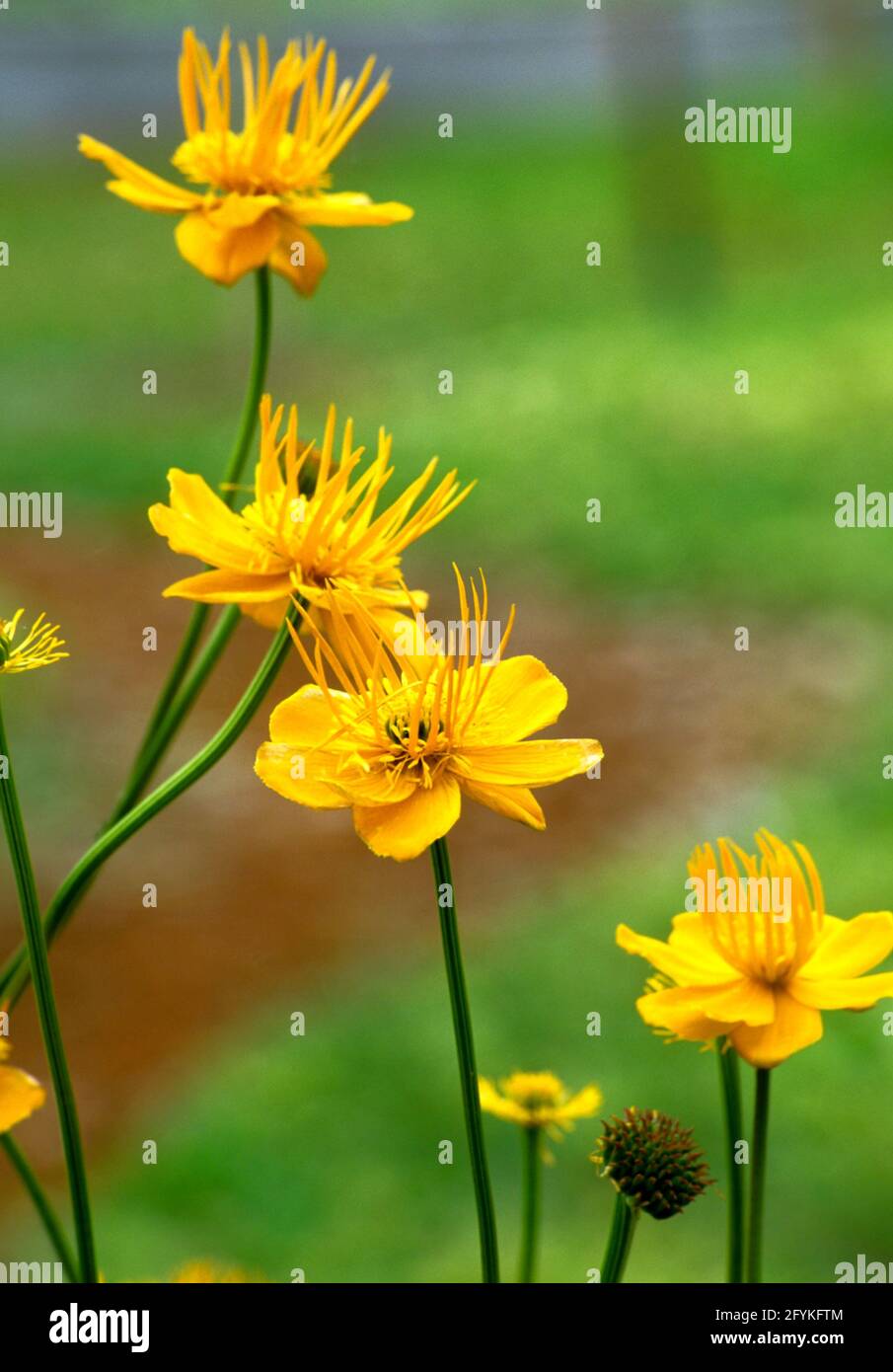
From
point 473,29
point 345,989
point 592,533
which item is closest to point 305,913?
point 345,989

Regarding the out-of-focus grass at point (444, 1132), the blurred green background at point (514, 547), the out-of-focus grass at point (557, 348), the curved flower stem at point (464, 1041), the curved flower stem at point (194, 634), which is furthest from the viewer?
the out-of-focus grass at point (557, 348)

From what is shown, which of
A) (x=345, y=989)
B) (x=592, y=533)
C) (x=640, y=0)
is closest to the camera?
(x=345, y=989)

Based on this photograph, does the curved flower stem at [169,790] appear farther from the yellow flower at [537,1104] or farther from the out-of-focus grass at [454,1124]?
the out-of-focus grass at [454,1124]

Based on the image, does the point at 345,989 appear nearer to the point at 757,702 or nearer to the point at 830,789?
the point at 830,789

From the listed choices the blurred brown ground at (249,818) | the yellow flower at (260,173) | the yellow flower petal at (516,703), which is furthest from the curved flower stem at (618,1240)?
the blurred brown ground at (249,818)

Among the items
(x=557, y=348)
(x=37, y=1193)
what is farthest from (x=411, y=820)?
(x=557, y=348)

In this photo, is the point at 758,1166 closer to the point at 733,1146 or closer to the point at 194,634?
the point at 733,1146
